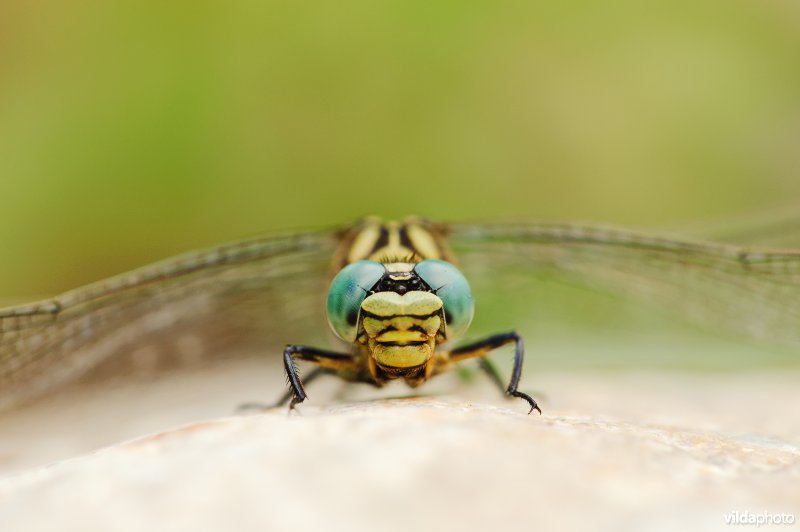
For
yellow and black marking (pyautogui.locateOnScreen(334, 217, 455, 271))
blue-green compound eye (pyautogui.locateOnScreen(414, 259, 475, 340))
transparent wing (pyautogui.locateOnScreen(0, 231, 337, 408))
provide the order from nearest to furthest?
blue-green compound eye (pyautogui.locateOnScreen(414, 259, 475, 340))
yellow and black marking (pyautogui.locateOnScreen(334, 217, 455, 271))
transparent wing (pyautogui.locateOnScreen(0, 231, 337, 408))

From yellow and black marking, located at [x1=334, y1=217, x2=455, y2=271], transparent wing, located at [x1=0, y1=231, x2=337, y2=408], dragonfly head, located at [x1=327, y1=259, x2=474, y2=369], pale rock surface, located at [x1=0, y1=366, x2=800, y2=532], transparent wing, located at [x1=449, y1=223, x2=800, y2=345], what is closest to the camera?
pale rock surface, located at [x1=0, y1=366, x2=800, y2=532]

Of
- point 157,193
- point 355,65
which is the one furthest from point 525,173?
point 157,193

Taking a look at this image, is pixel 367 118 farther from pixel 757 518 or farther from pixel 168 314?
pixel 757 518

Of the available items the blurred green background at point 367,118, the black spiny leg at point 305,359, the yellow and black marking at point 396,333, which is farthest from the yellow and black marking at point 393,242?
the blurred green background at point 367,118

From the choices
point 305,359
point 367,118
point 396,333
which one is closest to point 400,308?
point 396,333

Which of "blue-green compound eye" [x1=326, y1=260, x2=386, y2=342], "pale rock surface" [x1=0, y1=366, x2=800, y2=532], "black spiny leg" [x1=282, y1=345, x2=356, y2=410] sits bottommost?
"black spiny leg" [x1=282, y1=345, x2=356, y2=410]

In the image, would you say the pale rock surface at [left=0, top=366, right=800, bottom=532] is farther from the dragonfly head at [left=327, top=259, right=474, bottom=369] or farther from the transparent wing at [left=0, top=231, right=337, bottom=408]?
the transparent wing at [left=0, top=231, right=337, bottom=408]

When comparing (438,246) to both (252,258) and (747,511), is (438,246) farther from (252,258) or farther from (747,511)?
(747,511)

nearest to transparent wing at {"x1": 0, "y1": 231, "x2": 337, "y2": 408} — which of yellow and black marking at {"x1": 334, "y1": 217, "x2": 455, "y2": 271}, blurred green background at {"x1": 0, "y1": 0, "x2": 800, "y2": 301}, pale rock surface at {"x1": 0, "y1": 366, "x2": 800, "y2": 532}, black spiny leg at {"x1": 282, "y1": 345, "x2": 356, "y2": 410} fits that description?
yellow and black marking at {"x1": 334, "y1": 217, "x2": 455, "y2": 271}
